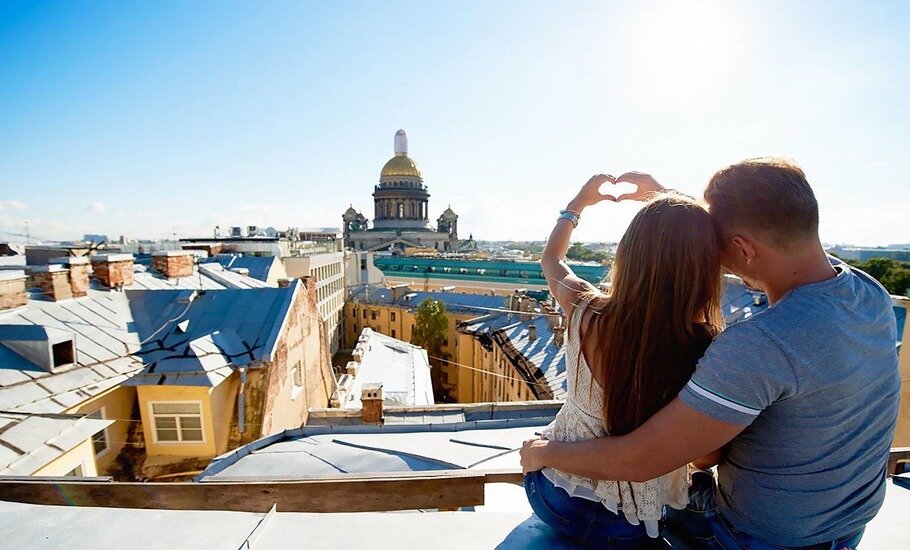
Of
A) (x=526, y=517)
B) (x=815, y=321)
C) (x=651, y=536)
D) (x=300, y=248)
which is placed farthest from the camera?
(x=300, y=248)

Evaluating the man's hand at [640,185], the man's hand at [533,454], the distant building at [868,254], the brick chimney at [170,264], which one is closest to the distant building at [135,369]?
the brick chimney at [170,264]

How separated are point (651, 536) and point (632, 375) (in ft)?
Answer: 2.41

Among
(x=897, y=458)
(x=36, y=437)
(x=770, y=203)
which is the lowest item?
(x=36, y=437)

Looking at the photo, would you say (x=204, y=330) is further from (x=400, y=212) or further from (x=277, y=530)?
(x=400, y=212)

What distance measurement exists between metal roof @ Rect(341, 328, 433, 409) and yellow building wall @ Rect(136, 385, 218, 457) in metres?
4.97

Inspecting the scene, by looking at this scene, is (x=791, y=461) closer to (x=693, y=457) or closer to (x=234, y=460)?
(x=693, y=457)

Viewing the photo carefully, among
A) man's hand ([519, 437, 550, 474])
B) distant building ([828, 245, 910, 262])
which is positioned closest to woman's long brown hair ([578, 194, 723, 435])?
man's hand ([519, 437, 550, 474])

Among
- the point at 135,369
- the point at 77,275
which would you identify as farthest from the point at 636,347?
the point at 77,275

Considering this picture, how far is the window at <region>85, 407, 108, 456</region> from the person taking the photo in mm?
6723

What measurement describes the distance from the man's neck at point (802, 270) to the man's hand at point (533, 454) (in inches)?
40.9

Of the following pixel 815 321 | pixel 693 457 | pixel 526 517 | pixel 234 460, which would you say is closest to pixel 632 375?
pixel 693 457

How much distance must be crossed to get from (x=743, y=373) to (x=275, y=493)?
6.76 feet

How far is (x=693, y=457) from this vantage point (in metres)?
1.35

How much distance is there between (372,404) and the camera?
23.7 ft
